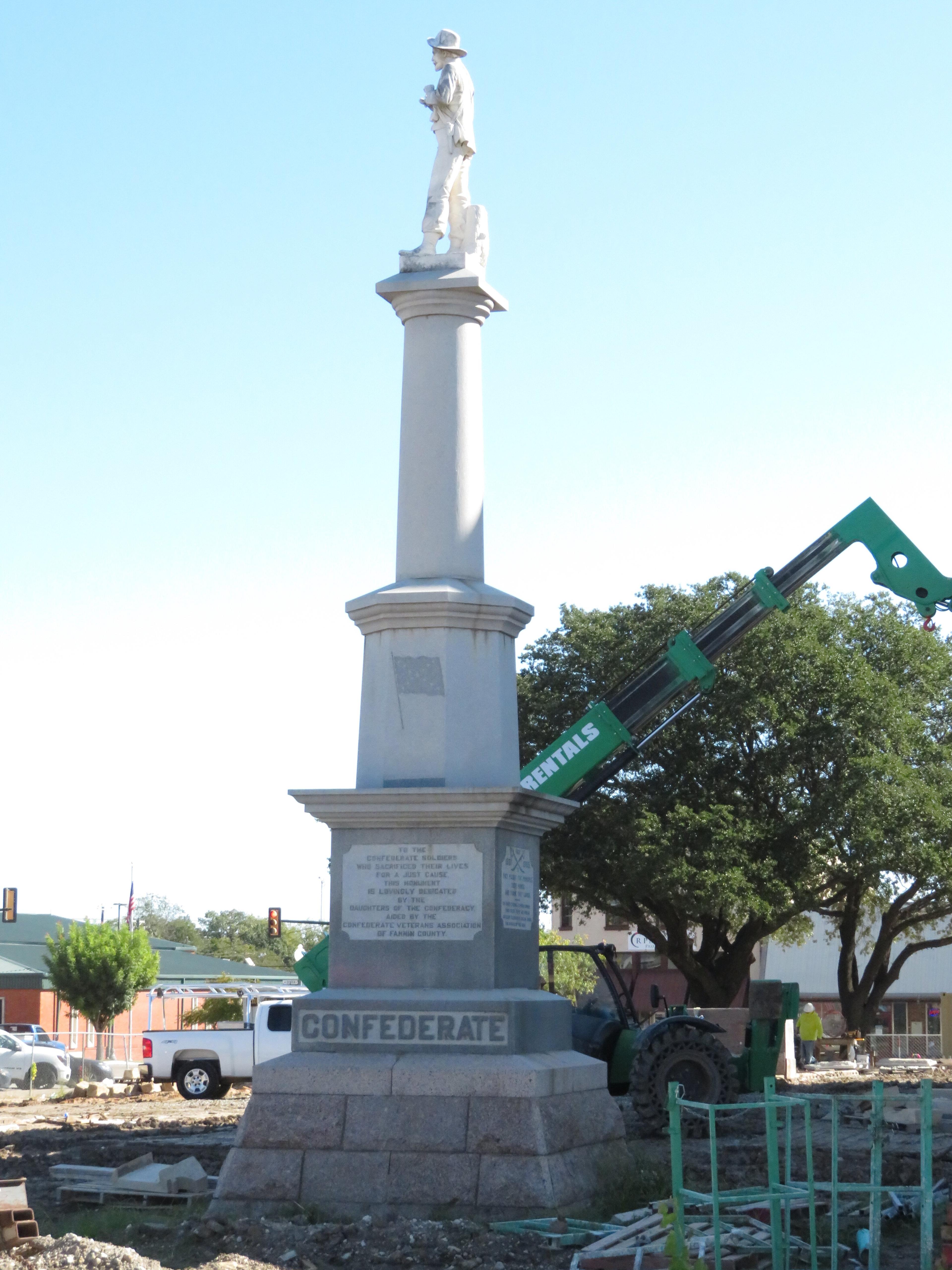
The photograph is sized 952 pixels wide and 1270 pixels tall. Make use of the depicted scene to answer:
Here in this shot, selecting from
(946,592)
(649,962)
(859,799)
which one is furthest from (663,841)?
(946,592)

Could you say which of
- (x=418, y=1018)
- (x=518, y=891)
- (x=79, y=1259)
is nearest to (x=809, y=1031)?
(x=518, y=891)

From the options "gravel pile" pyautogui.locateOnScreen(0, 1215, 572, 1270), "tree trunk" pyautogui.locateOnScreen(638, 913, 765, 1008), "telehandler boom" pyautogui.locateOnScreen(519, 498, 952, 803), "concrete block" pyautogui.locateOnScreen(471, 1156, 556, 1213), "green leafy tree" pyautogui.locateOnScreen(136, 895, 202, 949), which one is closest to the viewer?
"gravel pile" pyautogui.locateOnScreen(0, 1215, 572, 1270)

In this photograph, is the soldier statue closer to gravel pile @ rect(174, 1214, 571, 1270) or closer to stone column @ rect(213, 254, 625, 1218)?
stone column @ rect(213, 254, 625, 1218)

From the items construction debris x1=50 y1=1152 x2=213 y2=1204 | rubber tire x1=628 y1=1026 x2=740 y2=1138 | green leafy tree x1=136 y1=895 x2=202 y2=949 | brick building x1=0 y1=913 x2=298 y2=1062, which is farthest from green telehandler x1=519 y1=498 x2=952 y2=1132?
green leafy tree x1=136 y1=895 x2=202 y2=949

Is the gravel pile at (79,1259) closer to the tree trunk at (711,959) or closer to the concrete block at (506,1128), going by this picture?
the concrete block at (506,1128)

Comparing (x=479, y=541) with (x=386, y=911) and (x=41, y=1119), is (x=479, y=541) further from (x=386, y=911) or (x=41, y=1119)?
(x=41, y=1119)

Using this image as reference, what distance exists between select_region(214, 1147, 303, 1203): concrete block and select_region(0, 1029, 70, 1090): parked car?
80.7 ft

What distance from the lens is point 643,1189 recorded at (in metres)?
11.5

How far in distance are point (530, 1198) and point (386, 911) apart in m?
2.25

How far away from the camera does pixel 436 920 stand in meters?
11.7

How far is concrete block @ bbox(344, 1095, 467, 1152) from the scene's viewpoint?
1101 centimetres

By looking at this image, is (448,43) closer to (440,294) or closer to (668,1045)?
(440,294)

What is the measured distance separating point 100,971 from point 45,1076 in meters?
10.7

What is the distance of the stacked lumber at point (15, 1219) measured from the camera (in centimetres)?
930
